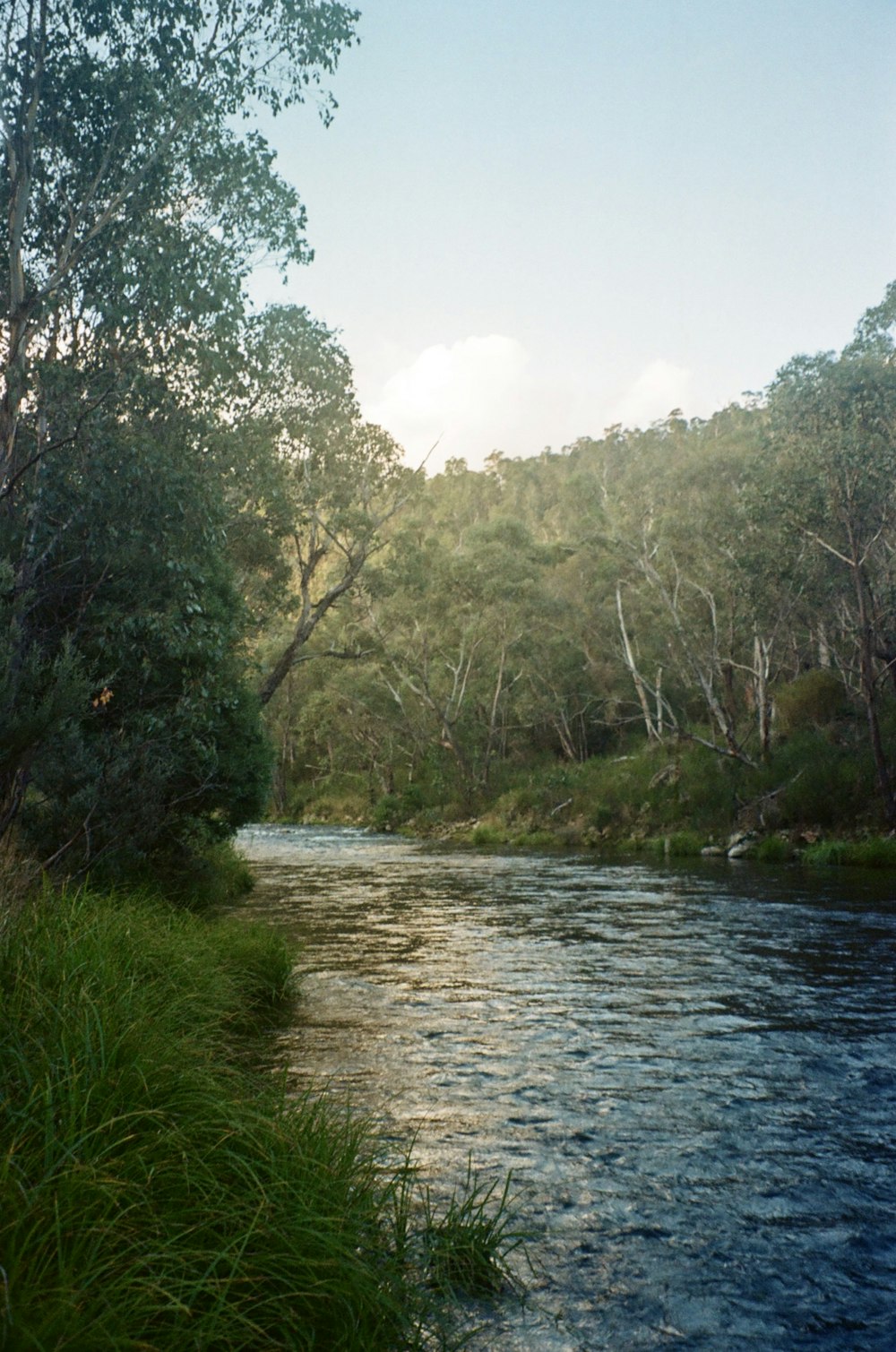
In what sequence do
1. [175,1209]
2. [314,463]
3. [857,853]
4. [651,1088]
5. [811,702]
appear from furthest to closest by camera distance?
[811,702]
[314,463]
[857,853]
[651,1088]
[175,1209]

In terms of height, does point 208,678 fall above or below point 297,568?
below

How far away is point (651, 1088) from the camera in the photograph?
859 cm

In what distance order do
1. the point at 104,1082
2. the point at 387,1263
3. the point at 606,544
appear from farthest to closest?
the point at 606,544
the point at 104,1082
the point at 387,1263

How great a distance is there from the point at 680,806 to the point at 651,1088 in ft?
86.5

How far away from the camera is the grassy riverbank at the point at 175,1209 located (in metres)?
3.36

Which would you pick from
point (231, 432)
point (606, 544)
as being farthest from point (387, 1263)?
point (606, 544)

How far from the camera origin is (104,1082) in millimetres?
4828

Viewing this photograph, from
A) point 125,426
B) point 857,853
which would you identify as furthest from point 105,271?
point 857,853

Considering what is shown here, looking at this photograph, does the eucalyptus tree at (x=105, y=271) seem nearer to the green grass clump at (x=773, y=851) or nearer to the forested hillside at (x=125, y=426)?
the forested hillside at (x=125, y=426)

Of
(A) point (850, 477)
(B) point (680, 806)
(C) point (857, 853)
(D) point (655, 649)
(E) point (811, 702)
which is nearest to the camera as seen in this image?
(C) point (857, 853)

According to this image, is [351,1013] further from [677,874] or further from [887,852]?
[887,852]

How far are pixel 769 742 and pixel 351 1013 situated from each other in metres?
25.4

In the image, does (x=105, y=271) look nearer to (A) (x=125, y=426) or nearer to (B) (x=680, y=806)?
(A) (x=125, y=426)

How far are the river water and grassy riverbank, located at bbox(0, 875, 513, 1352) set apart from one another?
→ 27.7 inches
